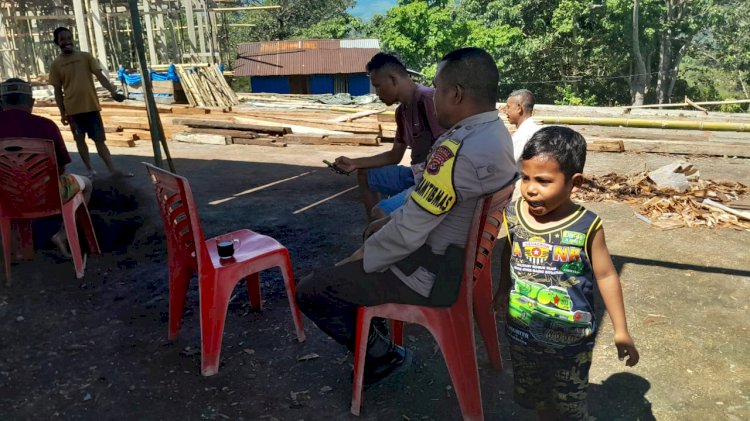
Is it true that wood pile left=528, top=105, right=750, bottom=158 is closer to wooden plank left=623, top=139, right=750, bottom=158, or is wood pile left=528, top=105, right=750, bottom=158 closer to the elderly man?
wooden plank left=623, top=139, right=750, bottom=158

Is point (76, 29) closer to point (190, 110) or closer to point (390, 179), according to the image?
point (190, 110)

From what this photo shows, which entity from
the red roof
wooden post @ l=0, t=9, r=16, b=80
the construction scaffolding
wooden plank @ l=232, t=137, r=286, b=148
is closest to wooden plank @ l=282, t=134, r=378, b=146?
wooden plank @ l=232, t=137, r=286, b=148

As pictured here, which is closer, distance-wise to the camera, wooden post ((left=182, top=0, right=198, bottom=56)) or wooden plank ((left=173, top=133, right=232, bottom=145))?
wooden plank ((left=173, top=133, right=232, bottom=145))

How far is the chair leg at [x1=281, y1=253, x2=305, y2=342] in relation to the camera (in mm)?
3420

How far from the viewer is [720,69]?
1457 inches

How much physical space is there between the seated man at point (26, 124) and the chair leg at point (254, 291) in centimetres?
204

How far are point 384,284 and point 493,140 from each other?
0.91 m

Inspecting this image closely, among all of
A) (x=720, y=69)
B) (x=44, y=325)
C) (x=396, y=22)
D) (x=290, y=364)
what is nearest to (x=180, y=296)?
(x=290, y=364)

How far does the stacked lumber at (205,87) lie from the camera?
19.1 meters

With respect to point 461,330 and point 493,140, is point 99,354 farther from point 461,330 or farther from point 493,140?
point 493,140

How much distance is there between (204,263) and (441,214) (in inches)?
61.6

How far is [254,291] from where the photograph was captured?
3908 millimetres

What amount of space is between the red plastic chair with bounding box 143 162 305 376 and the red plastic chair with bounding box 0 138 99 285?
64.2 inches

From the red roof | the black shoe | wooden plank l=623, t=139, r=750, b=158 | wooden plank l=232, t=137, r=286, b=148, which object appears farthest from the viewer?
the red roof
